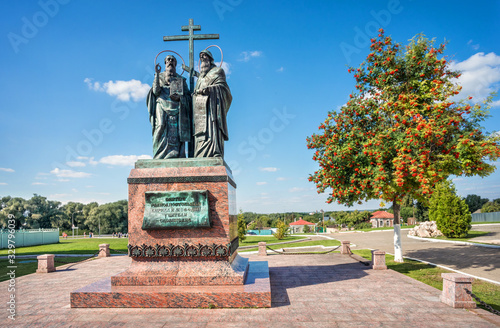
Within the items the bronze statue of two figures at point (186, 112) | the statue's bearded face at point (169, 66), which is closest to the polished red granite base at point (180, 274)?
the bronze statue of two figures at point (186, 112)

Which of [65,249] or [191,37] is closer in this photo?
[191,37]

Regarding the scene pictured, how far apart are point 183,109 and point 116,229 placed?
52.1 meters

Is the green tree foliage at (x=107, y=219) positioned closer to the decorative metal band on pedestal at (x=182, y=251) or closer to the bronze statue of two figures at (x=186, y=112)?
the bronze statue of two figures at (x=186, y=112)

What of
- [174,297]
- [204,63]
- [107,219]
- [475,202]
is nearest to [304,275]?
[174,297]

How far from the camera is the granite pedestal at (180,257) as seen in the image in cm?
544

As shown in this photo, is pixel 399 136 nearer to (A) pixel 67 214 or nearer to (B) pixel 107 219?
(B) pixel 107 219

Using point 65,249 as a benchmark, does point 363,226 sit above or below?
below

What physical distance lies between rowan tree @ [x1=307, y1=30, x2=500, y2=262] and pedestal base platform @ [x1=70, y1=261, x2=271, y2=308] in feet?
17.4

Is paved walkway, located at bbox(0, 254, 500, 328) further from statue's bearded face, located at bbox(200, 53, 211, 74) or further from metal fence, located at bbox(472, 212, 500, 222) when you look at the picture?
metal fence, located at bbox(472, 212, 500, 222)

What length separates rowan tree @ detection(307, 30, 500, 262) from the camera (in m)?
8.77

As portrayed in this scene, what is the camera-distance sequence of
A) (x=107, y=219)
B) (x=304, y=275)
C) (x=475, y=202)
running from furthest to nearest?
(x=475, y=202) → (x=107, y=219) → (x=304, y=275)

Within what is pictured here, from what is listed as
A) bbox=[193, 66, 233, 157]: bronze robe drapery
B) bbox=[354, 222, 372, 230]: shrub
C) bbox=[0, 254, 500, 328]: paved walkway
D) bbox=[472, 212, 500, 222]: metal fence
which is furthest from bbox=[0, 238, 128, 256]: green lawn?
bbox=[472, 212, 500, 222]: metal fence

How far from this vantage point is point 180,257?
6.13 meters

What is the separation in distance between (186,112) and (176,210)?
7.65 feet
